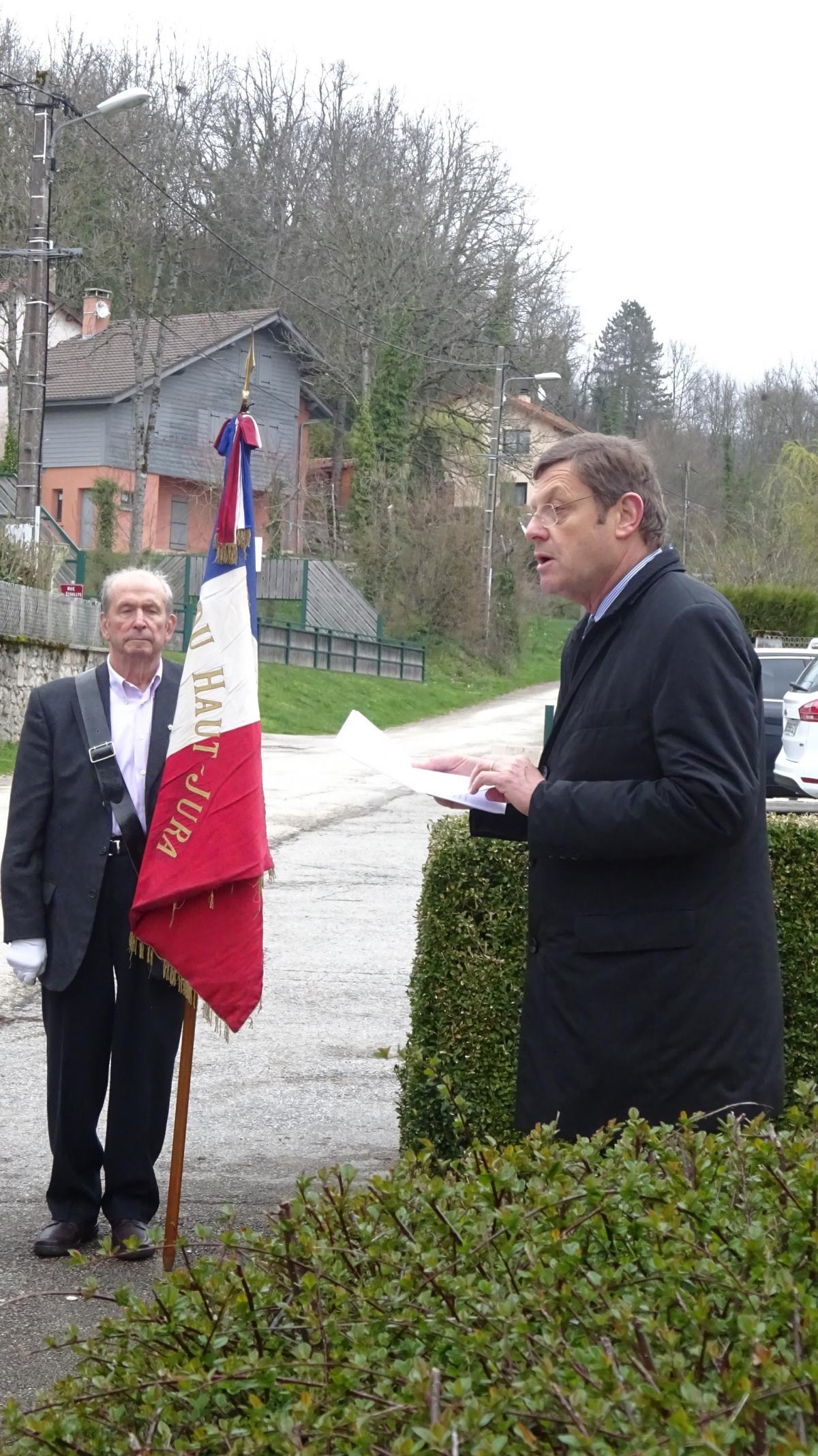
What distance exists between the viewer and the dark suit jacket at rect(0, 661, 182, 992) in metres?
4.62

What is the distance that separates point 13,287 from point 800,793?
112 ft

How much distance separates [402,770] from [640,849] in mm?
681

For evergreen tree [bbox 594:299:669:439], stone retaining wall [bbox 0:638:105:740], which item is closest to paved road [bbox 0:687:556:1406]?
stone retaining wall [bbox 0:638:105:740]

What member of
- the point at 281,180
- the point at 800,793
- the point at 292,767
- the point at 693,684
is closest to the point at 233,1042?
the point at 693,684

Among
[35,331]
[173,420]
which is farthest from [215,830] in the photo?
[173,420]

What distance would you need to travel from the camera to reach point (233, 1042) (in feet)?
23.8

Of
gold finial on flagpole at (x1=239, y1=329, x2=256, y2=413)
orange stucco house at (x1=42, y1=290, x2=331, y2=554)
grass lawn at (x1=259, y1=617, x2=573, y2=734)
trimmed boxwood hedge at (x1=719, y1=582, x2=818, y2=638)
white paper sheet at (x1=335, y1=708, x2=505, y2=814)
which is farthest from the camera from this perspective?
orange stucco house at (x1=42, y1=290, x2=331, y2=554)

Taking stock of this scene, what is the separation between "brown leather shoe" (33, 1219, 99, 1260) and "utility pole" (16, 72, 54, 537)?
17.6 metres

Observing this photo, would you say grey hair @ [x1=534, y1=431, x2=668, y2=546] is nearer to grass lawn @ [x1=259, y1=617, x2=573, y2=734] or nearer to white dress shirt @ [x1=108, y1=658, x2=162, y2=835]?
white dress shirt @ [x1=108, y1=658, x2=162, y2=835]

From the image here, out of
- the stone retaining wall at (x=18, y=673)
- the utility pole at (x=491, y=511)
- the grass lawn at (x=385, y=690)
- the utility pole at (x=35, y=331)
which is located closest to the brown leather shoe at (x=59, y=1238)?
the stone retaining wall at (x=18, y=673)

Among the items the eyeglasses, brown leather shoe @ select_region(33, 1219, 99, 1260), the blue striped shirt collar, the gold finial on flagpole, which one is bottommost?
brown leather shoe @ select_region(33, 1219, 99, 1260)

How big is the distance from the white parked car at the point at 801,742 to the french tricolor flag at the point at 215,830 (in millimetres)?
11163

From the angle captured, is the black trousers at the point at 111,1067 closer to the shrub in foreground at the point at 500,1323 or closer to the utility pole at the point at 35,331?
the shrub in foreground at the point at 500,1323

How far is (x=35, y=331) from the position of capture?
21250 millimetres
